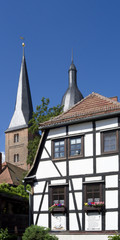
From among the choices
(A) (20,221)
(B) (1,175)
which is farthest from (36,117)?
(A) (20,221)

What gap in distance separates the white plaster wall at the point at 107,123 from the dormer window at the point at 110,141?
303mm

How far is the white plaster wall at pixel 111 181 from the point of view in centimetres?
1953

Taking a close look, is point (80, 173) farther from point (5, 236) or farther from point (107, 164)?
point (5, 236)

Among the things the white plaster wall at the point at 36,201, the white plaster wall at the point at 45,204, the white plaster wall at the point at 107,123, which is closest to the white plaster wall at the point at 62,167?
the white plaster wall at the point at 45,204

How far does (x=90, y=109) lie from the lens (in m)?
22.0

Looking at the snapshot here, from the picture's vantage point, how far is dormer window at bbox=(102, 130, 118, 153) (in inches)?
790

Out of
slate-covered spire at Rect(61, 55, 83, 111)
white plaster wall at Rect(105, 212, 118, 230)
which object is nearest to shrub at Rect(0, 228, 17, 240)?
white plaster wall at Rect(105, 212, 118, 230)

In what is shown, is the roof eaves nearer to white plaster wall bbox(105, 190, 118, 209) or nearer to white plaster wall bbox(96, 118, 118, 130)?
white plaster wall bbox(96, 118, 118, 130)

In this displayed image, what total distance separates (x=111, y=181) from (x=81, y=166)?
1858 millimetres

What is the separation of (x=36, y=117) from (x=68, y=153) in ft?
76.9

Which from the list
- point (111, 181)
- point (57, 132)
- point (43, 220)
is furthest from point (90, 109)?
point (43, 220)

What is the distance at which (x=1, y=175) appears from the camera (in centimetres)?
5528

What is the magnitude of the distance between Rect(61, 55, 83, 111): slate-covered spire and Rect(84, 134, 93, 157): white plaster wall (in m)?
55.5

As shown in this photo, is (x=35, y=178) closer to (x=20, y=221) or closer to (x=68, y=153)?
(x=68, y=153)
